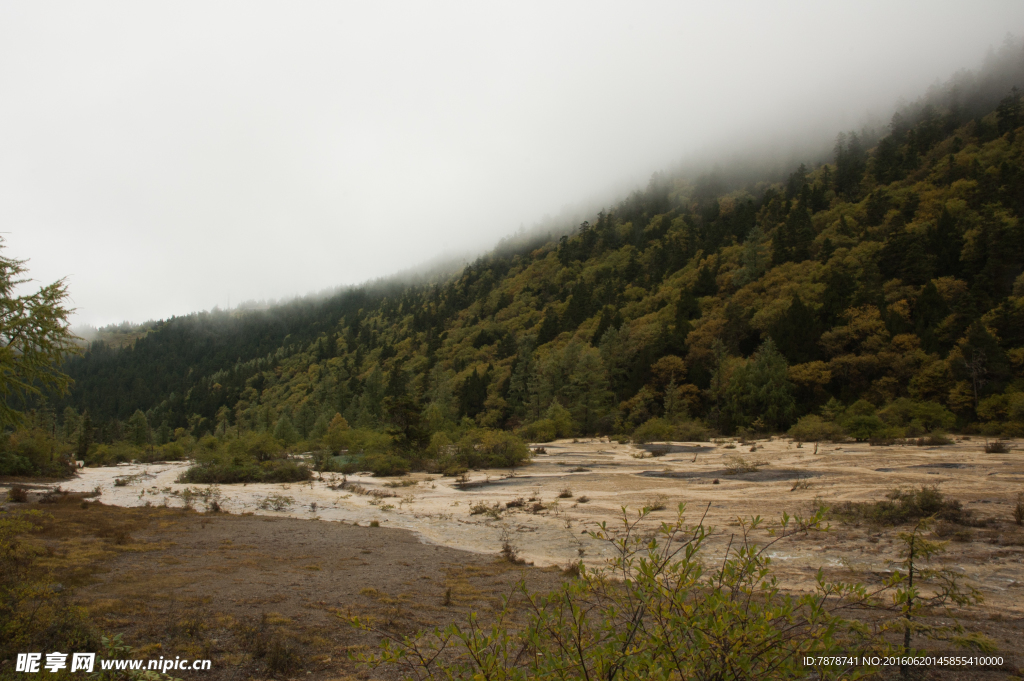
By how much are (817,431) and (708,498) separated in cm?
2505

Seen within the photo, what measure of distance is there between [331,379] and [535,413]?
6537cm

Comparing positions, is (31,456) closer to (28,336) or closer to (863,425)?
(28,336)

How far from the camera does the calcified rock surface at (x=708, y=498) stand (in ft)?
35.1

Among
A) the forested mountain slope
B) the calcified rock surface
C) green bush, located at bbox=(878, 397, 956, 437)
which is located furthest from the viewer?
the forested mountain slope

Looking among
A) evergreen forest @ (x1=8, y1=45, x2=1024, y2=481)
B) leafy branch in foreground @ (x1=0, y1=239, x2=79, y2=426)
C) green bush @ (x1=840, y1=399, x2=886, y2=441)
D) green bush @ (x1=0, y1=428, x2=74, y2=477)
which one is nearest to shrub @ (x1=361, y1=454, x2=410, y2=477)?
evergreen forest @ (x1=8, y1=45, x2=1024, y2=481)

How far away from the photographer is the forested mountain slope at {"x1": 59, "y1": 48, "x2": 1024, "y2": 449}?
4228 cm

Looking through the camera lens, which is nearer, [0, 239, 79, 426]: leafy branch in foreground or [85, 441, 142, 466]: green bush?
[0, 239, 79, 426]: leafy branch in foreground

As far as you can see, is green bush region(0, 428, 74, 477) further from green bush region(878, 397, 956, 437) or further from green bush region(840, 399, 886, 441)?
green bush region(878, 397, 956, 437)

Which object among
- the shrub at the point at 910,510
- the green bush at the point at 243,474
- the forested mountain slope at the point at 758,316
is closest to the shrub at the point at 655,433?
the forested mountain slope at the point at 758,316

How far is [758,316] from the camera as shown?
196ft

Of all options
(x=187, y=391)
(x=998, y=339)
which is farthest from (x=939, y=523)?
(x=187, y=391)

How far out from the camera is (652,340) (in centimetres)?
6912

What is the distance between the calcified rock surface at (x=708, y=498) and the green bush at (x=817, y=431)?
3253 millimetres

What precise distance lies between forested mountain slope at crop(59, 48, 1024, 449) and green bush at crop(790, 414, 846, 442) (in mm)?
2744
